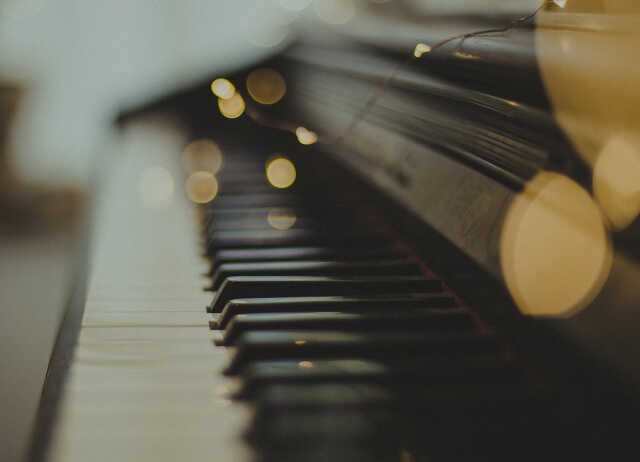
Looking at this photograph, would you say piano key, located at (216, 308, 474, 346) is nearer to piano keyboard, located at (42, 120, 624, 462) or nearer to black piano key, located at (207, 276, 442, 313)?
piano keyboard, located at (42, 120, 624, 462)

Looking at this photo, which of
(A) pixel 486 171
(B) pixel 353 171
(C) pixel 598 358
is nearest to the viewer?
(C) pixel 598 358

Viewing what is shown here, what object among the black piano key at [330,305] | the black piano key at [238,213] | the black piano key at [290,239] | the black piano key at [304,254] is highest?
the black piano key at [238,213]

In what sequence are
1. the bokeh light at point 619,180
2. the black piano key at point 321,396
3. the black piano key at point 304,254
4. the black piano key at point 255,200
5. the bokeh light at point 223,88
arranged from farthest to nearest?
the bokeh light at point 223,88
the black piano key at point 255,200
the black piano key at point 304,254
the black piano key at point 321,396
the bokeh light at point 619,180

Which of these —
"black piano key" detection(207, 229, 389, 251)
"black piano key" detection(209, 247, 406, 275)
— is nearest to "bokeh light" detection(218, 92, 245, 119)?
"black piano key" detection(207, 229, 389, 251)

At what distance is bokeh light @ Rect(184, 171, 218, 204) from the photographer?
2.33m

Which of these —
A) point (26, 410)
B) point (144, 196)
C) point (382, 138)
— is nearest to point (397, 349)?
point (382, 138)

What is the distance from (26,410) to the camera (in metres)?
2.27

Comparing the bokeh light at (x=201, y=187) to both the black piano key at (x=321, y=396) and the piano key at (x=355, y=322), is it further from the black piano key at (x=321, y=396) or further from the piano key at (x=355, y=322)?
the black piano key at (x=321, y=396)

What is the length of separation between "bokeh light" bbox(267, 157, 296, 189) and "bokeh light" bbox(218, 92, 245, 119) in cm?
103

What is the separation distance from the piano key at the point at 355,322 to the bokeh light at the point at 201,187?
3.69 ft

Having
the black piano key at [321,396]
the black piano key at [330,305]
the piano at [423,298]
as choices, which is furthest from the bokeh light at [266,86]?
the black piano key at [321,396]

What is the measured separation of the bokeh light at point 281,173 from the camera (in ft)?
7.93

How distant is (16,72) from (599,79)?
25.6 ft

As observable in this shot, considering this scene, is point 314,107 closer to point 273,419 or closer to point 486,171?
point 486,171
